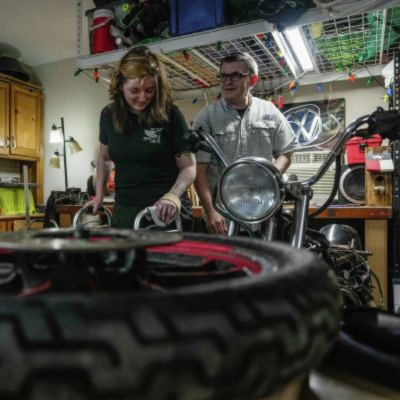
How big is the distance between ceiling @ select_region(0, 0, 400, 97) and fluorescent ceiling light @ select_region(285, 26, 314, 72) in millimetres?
48

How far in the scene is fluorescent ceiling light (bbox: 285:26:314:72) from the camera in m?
2.50

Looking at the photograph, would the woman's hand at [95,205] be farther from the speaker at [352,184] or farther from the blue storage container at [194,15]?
the speaker at [352,184]

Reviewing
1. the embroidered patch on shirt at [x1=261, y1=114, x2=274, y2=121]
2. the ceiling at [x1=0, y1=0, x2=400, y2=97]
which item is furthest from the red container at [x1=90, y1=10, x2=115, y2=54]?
the embroidered patch on shirt at [x1=261, y1=114, x2=274, y2=121]

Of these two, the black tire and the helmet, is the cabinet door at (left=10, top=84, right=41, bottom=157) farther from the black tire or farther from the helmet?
the black tire

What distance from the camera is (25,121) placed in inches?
205

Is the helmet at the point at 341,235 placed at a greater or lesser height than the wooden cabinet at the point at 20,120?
lesser

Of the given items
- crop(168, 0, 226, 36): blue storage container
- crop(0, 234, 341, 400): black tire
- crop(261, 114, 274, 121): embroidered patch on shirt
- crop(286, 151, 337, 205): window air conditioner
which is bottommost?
crop(0, 234, 341, 400): black tire

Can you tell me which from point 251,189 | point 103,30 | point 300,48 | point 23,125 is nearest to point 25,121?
point 23,125

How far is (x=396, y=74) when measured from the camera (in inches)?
88.9

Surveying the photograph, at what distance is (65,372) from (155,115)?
127 cm

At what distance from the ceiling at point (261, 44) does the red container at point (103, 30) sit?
81 mm

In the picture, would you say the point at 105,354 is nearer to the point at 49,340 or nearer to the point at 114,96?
the point at 49,340

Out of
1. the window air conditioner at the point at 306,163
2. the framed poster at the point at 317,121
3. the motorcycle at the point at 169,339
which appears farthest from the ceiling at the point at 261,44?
the motorcycle at the point at 169,339

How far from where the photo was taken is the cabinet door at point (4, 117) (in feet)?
15.9
